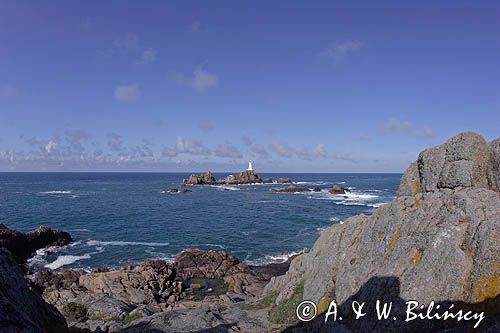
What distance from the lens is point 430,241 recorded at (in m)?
12.8

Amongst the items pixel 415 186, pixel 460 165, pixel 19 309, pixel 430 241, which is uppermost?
pixel 460 165

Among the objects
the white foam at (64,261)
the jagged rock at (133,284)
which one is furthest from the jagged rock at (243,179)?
the jagged rock at (133,284)

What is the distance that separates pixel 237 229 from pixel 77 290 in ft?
113

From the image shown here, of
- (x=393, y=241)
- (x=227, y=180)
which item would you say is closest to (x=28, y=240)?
(x=393, y=241)

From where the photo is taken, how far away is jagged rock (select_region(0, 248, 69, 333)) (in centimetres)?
714

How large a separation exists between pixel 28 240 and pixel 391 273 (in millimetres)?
55930

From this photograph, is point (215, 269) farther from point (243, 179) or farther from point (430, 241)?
point (243, 179)

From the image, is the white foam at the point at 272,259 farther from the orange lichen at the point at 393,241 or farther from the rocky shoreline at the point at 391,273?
the orange lichen at the point at 393,241

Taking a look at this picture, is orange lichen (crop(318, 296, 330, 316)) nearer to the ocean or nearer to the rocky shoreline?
the rocky shoreline

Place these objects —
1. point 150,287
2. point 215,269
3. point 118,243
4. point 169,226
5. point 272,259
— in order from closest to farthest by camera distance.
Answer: point 150,287 → point 215,269 → point 272,259 → point 118,243 → point 169,226

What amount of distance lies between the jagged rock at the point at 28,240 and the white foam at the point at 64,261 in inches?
200

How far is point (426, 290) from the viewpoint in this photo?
469 inches

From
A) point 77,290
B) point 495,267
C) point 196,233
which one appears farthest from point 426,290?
point 196,233

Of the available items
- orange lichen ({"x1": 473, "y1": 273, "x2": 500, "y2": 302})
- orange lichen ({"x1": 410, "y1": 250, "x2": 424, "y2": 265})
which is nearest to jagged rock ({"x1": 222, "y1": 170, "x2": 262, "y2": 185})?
orange lichen ({"x1": 410, "y1": 250, "x2": 424, "y2": 265})
